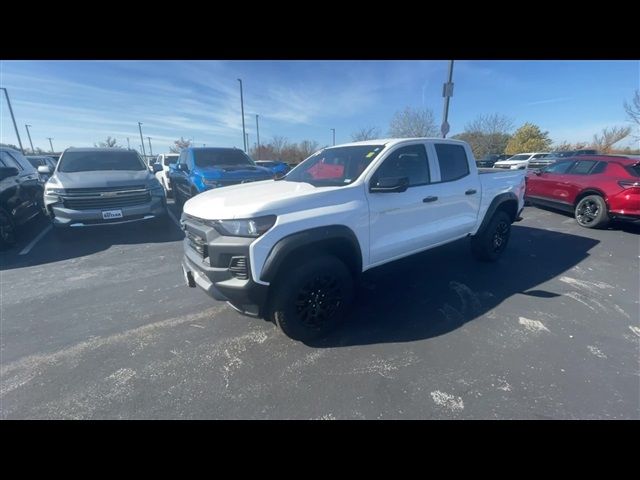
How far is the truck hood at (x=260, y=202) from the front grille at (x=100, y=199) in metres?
3.56

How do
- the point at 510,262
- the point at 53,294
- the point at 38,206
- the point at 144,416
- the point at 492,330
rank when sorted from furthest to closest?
the point at 38,206
the point at 510,262
the point at 53,294
the point at 492,330
the point at 144,416

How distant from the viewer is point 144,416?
201 centimetres

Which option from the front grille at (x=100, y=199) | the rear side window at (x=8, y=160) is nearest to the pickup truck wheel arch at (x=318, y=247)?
the front grille at (x=100, y=199)

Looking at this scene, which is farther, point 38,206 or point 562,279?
point 38,206

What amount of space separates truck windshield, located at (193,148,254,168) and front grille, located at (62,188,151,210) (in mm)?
1986

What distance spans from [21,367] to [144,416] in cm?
145

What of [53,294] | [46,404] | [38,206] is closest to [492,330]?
[46,404]

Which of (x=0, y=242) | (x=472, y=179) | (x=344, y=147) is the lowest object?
(x=0, y=242)

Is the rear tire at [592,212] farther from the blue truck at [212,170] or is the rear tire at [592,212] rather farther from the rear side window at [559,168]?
the blue truck at [212,170]

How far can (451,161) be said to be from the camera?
12.8 ft

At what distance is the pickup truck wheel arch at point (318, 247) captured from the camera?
2.35 m

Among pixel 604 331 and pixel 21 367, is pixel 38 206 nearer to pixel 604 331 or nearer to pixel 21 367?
pixel 21 367

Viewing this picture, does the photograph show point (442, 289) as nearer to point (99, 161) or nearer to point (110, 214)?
point (110, 214)
